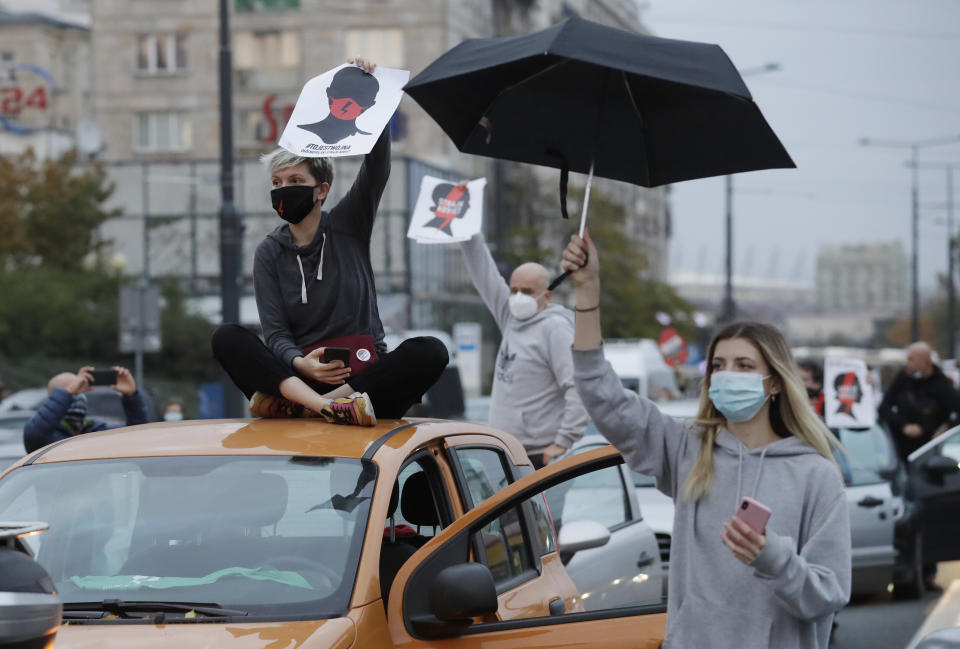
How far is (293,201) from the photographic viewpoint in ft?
18.8

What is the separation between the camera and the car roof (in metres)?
4.84

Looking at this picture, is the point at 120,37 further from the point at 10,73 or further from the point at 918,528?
the point at 918,528

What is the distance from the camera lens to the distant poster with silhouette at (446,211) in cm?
884

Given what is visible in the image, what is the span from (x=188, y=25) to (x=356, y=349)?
5507 centimetres

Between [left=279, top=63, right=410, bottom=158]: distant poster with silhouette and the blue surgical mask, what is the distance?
1960 millimetres

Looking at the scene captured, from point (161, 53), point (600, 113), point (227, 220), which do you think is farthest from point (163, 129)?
point (600, 113)

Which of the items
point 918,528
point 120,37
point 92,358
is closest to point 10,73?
point 120,37

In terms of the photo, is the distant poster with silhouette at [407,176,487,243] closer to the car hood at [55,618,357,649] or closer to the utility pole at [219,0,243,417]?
the car hood at [55,618,357,649]

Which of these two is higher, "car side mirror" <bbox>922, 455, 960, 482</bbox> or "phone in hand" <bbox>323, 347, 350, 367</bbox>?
"phone in hand" <bbox>323, 347, 350, 367</bbox>

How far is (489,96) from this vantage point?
518 cm

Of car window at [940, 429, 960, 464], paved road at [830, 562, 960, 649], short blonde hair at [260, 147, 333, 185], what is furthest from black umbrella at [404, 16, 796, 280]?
car window at [940, 429, 960, 464]

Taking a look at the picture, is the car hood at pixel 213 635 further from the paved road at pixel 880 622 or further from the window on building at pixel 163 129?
the window on building at pixel 163 129

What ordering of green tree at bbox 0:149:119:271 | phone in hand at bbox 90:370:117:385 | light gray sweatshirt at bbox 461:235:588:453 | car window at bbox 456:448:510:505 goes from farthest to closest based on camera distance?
green tree at bbox 0:149:119:271, light gray sweatshirt at bbox 461:235:588:453, phone in hand at bbox 90:370:117:385, car window at bbox 456:448:510:505

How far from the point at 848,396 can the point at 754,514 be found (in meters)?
11.3
